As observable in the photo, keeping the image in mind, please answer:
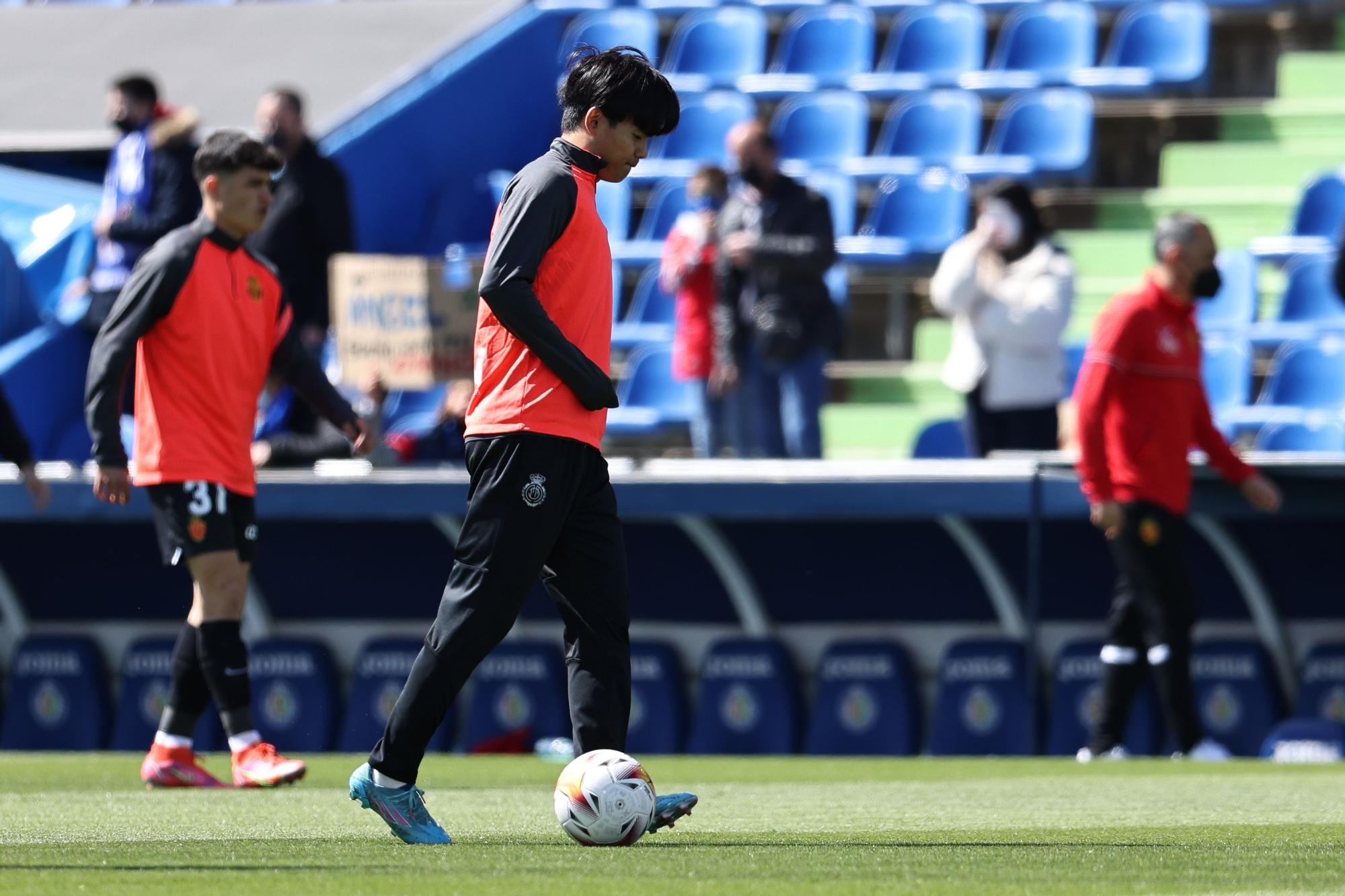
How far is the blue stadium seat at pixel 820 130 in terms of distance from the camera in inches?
594

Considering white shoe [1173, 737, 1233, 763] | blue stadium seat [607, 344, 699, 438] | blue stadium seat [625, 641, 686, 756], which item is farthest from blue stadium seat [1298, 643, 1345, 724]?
blue stadium seat [607, 344, 699, 438]

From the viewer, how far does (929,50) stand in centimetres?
1562

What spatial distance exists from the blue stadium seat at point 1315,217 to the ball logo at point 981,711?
13.8 feet

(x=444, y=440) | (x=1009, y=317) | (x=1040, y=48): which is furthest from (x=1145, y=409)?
(x=1040, y=48)

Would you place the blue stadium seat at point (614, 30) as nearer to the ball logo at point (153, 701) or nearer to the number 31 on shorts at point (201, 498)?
the ball logo at point (153, 701)

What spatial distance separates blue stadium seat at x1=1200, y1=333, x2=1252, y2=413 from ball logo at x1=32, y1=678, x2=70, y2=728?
587cm

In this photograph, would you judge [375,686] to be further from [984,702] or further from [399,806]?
[399,806]

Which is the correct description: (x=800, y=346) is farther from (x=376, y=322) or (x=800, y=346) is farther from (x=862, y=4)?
(x=862, y=4)

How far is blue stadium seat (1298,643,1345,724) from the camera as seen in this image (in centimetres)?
987

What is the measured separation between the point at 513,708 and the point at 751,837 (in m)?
5.38

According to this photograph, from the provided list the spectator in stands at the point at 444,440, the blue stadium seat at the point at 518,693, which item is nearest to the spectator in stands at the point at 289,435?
the spectator in stands at the point at 444,440

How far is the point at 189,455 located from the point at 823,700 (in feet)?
12.7

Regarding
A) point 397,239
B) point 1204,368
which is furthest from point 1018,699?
point 397,239

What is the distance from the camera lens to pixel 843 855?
5.02 m
